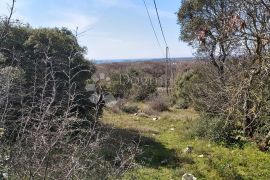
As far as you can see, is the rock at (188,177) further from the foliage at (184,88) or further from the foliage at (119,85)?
the foliage at (119,85)

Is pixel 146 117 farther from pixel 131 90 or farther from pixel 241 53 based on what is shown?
pixel 241 53

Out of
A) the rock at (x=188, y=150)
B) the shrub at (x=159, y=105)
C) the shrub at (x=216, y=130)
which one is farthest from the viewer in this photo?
the shrub at (x=159, y=105)

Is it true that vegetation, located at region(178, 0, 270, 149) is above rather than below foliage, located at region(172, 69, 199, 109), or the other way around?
above

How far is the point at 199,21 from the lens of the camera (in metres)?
18.3

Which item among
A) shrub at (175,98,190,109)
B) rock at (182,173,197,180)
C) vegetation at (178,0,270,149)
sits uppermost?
vegetation at (178,0,270,149)

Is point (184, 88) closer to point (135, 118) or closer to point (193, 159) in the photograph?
point (135, 118)

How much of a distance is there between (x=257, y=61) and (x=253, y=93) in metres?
0.77

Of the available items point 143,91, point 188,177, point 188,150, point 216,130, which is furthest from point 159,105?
point 188,177

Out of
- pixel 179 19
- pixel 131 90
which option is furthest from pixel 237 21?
pixel 131 90

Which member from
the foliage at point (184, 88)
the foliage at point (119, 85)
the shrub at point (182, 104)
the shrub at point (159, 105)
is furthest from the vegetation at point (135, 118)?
the foliage at point (119, 85)

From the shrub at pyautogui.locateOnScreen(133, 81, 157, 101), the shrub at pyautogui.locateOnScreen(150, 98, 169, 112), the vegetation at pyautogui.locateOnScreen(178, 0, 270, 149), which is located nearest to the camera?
the vegetation at pyautogui.locateOnScreen(178, 0, 270, 149)

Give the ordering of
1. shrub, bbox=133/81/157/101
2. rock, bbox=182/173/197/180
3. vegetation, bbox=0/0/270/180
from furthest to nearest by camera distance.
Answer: shrub, bbox=133/81/157/101, rock, bbox=182/173/197/180, vegetation, bbox=0/0/270/180

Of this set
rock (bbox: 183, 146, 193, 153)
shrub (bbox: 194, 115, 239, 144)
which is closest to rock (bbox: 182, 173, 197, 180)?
rock (bbox: 183, 146, 193, 153)

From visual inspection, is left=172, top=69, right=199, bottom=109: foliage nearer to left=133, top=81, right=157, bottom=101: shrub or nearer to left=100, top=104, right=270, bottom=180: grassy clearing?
left=133, top=81, right=157, bottom=101: shrub
